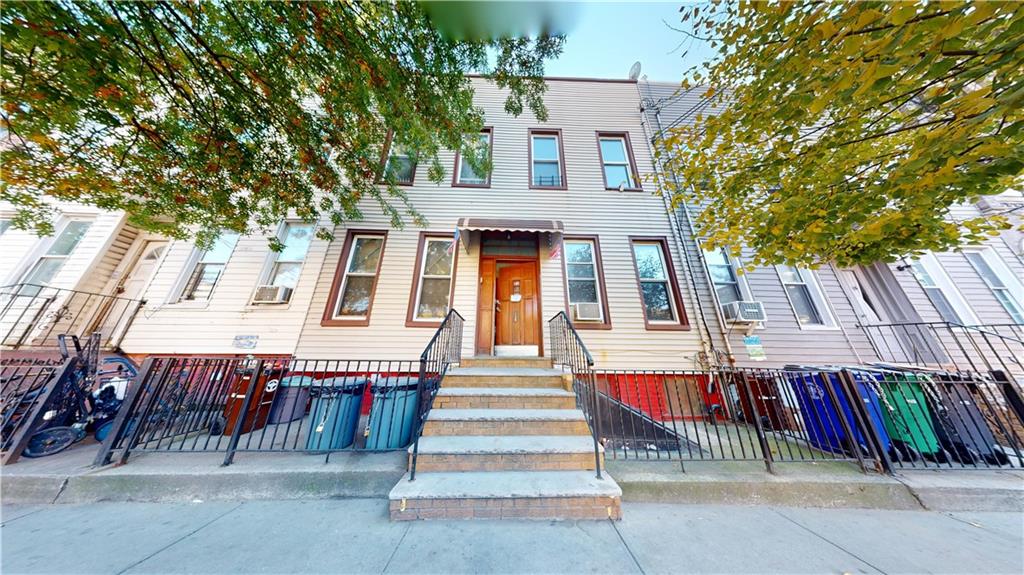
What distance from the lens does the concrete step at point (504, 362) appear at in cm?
470

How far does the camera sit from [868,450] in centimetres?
327

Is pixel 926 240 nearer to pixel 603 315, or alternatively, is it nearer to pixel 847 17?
pixel 847 17

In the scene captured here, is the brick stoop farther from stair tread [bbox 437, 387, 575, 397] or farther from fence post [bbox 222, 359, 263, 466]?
fence post [bbox 222, 359, 263, 466]

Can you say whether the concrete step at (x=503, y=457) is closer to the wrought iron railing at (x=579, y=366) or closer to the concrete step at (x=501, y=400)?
the wrought iron railing at (x=579, y=366)

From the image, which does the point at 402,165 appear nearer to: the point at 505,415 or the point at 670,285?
the point at 505,415

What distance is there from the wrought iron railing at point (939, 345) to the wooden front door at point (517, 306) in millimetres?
6896

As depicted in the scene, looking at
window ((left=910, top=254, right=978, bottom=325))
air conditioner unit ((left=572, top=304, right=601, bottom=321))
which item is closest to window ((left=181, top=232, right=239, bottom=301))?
air conditioner unit ((left=572, top=304, right=601, bottom=321))

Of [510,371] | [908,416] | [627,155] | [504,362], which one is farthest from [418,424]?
[627,155]

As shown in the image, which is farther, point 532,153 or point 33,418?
point 532,153

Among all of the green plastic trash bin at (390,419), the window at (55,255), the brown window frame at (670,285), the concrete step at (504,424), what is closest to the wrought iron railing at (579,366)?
the concrete step at (504,424)

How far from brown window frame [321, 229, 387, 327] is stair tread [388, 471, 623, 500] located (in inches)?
137

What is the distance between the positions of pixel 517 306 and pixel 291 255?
198 inches

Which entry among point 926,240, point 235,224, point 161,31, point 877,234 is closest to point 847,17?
point 877,234

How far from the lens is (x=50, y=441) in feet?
11.1
